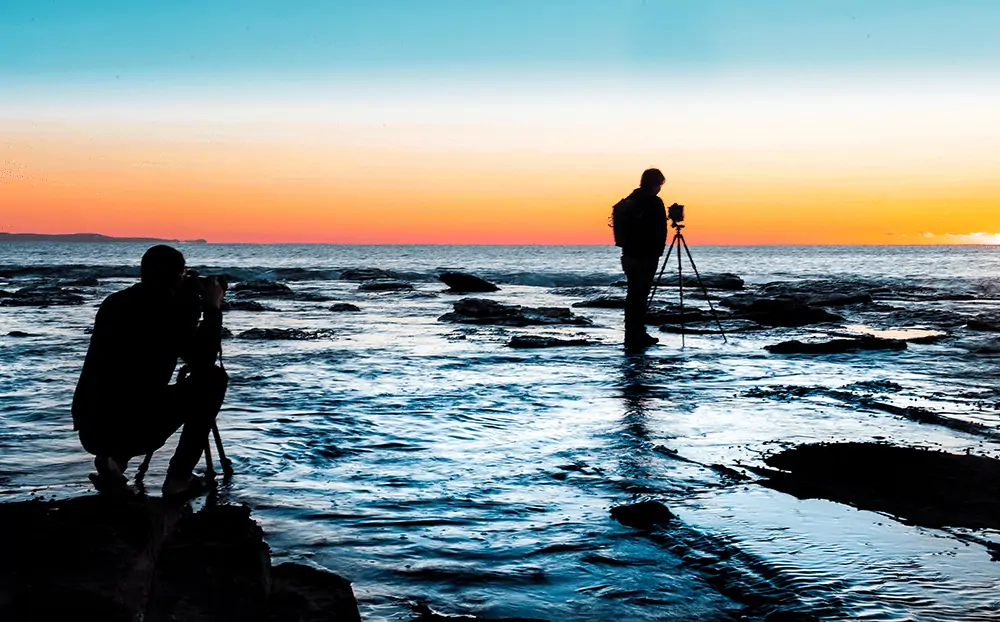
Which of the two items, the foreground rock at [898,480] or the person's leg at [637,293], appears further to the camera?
the person's leg at [637,293]

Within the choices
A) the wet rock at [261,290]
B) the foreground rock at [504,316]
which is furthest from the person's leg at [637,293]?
the wet rock at [261,290]

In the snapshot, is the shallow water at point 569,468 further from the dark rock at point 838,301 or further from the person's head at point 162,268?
the dark rock at point 838,301

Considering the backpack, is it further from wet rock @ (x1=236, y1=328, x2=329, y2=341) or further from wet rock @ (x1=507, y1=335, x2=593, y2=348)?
wet rock @ (x1=236, y1=328, x2=329, y2=341)

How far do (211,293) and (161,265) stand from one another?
30 centimetres

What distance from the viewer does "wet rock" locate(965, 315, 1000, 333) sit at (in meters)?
15.9

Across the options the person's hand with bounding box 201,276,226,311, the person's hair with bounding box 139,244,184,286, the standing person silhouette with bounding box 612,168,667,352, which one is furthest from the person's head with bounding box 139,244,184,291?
the standing person silhouette with bounding box 612,168,667,352

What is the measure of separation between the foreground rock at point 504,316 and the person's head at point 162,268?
1354cm

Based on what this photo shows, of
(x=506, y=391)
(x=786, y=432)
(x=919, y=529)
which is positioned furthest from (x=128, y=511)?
(x=506, y=391)

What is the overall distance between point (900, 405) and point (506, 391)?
3877mm

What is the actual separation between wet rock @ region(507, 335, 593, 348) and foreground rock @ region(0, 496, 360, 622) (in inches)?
398

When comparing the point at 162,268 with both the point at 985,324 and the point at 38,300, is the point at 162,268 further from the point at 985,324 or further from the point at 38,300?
the point at 38,300

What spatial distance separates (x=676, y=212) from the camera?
43.5 ft

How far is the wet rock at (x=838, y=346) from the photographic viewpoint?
42.4 ft

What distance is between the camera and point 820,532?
4.36m
